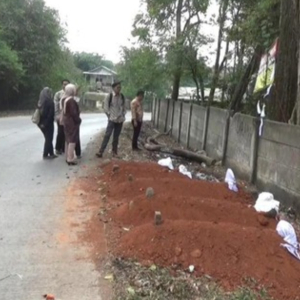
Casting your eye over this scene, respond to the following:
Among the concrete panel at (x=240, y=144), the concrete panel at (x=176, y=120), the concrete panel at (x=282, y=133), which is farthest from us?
→ the concrete panel at (x=176, y=120)

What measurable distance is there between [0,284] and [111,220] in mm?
2153

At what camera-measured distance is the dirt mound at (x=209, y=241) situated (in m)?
4.70

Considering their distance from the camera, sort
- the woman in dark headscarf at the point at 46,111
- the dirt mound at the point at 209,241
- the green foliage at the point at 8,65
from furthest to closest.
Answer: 1. the green foliage at the point at 8,65
2. the woman in dark headscarf at the point at 46,111
3. the dirt mound at the point at 209,241

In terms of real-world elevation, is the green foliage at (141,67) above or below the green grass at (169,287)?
above

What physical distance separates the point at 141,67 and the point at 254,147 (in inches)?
537

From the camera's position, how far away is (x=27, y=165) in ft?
36.3

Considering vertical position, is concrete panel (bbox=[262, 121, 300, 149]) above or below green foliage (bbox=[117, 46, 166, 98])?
below

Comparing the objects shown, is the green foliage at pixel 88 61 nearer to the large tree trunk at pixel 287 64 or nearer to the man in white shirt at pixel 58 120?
the man in white shirt at pixel 58 120

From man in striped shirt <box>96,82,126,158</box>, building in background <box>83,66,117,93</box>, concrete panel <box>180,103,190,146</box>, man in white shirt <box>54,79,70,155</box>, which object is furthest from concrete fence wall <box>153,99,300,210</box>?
building in background <box>83,66,117,93</box>

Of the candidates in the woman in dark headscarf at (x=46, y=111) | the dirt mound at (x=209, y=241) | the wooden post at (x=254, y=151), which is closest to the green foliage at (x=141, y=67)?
the woman in dark headscarf at (x=46, y=111)

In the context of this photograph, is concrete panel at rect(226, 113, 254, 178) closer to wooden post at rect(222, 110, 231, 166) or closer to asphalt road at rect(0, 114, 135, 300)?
wooden post at rect(222, 110, 231, 166)

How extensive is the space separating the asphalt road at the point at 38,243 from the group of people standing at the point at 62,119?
27.8 inches

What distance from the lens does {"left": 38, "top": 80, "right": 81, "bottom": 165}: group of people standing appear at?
425 inches

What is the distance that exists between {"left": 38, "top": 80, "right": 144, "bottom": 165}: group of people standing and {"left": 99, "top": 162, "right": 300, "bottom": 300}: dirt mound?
13.6ft
